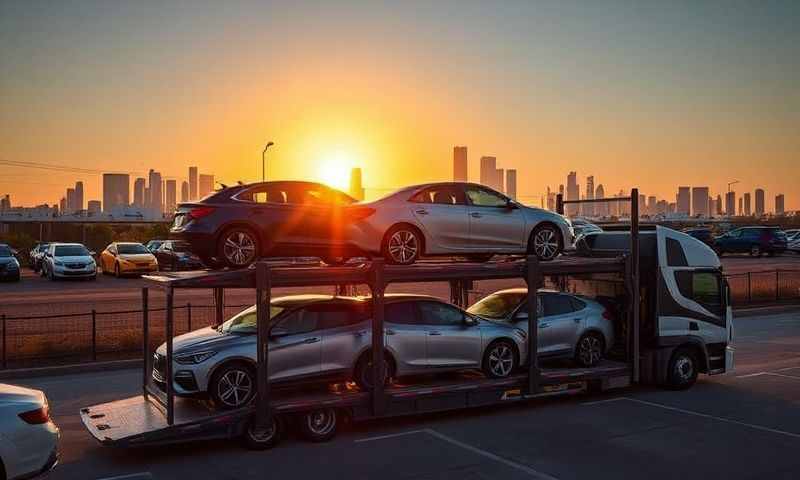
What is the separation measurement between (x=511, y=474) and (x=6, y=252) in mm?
30147

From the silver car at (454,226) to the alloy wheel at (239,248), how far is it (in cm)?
146

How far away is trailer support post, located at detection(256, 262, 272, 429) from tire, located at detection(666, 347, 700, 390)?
774cm

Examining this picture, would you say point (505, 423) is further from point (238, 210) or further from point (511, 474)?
point (238, 210)

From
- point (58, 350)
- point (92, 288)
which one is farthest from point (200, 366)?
point (92, 288)

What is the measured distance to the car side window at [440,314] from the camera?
1165 centimetres

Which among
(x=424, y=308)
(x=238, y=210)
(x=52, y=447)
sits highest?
(x=238, y=210)

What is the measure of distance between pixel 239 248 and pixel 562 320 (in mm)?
5754

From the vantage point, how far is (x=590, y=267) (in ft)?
42.7

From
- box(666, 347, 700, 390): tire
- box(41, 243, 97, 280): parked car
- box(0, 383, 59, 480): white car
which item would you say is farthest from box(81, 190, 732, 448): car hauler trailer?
box(41, 243, 97, 280): parked car

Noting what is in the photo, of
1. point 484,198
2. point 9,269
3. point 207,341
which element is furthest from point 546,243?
point 9,269

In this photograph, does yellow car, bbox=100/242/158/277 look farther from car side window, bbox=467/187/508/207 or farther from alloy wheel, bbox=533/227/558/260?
alloy wheel, bbox=533/227/558/260

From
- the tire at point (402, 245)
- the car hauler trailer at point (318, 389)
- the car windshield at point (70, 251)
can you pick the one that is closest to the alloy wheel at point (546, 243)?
the car hauler trailer at point (318, 389)

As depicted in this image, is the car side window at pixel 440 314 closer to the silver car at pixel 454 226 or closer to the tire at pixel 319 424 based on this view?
the silver car at pixel 454 226

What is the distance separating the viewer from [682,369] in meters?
14.0
